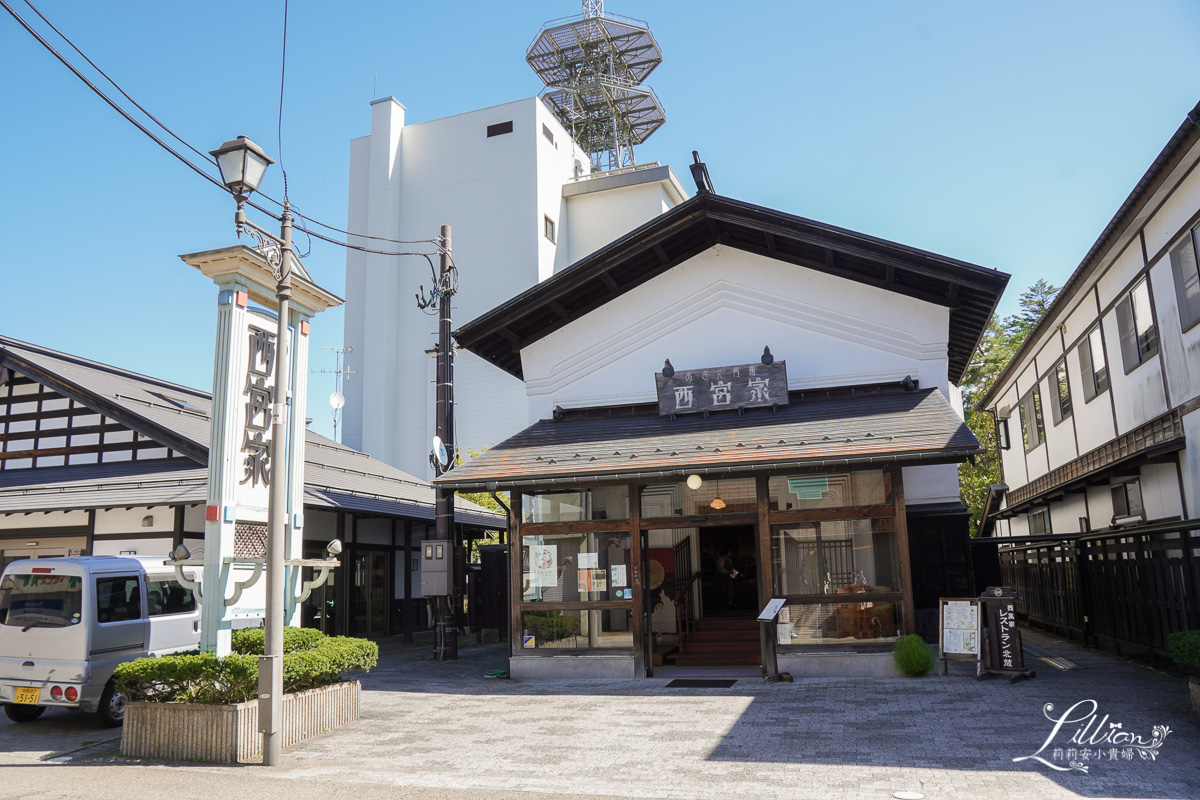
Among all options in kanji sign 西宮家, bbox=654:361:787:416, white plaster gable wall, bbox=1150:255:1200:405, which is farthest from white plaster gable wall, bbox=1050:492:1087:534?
kanji sign 西宮家, bbox=654:361:787:416

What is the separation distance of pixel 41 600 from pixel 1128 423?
16.8m

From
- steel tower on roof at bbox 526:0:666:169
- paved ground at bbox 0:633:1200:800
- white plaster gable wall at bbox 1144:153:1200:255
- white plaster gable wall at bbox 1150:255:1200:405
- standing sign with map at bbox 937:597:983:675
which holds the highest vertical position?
steel tower on roof at bbox 526:0:666:169

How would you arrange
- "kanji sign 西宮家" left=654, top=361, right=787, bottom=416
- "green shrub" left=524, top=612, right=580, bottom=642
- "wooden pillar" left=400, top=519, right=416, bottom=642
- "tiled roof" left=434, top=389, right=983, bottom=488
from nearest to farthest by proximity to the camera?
"tiled roof" left=434, top=389, right=983, bottom=488 → "green shrub" left=524, top=612, right=580, bottom=642 → "kanji sign 西宮家" left=654, top=361, right=787, bottom=416 → "wooden pillar" left=400, top=519, right=416, bottom=642

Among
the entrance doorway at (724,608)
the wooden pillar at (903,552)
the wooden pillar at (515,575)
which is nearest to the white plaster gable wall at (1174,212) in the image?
the wooden pillar at (903,552)

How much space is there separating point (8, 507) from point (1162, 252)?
64.3ft

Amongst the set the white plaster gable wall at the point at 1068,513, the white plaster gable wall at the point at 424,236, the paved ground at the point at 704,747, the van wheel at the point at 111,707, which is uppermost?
the white plaster gable wall at the point at 424,236

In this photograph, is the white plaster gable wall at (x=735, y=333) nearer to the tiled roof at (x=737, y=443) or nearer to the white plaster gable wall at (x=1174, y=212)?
the tiled roof at (x=737, y=443)

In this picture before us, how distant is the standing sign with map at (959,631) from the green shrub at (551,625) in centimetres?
529

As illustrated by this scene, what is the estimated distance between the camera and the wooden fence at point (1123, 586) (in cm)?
1062

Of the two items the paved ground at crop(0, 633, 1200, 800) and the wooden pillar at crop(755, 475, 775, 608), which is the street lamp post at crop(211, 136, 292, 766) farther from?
the wooden pillar at crop(755, 475, 775, 608)

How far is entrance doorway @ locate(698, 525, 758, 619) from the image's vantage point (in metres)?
16.9

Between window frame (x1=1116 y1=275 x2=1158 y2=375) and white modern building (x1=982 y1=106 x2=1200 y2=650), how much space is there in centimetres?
3

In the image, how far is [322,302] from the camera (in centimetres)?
1070

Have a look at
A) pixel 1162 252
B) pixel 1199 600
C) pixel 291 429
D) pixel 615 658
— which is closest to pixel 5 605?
pixel 291 429
